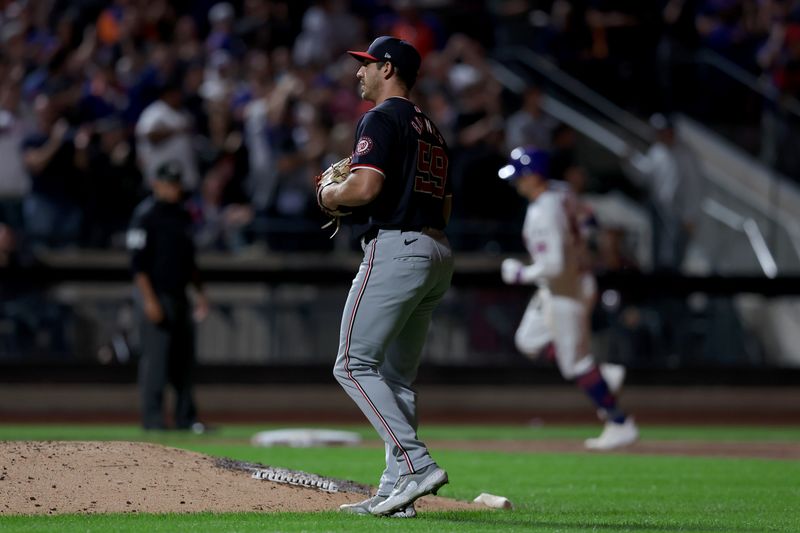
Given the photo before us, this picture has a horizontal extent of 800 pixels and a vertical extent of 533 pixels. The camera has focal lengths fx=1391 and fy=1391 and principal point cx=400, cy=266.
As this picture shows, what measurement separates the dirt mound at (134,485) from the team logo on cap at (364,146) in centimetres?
193

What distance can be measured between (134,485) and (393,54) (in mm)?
2701

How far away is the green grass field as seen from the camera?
270 inches

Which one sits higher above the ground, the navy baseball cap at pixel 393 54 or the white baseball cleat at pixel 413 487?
the navy baseball cap at pixel 393 54

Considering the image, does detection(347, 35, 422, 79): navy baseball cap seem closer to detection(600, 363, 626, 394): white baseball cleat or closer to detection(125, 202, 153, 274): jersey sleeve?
detection(600, 363, 626, 394): white baseball cleat

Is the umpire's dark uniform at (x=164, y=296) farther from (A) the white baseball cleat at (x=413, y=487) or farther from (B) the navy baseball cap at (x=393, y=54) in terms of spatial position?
(A) the white baseball cleat at (x=413, y=487)

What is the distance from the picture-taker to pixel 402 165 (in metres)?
7.17

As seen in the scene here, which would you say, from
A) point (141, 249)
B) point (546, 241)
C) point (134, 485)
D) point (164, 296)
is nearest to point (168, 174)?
point (141, 249)

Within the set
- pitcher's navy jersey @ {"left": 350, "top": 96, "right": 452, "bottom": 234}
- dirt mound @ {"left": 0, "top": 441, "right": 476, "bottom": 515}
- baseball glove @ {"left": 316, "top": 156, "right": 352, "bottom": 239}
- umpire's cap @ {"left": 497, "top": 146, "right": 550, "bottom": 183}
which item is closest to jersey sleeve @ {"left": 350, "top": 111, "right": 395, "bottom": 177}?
pitcher's navy jersey @ {"left": 350, "top": 96, "right": 452, "bottom": 234}

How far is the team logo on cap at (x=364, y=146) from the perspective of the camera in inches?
275

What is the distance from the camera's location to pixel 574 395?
703 inches

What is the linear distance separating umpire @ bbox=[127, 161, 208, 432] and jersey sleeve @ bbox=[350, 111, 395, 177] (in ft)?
24.4

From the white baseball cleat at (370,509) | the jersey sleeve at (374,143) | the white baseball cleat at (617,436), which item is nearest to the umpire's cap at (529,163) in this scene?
the white baseball cleat at (617,436)

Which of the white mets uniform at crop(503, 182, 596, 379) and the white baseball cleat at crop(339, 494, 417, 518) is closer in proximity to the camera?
the white baseball cleat at crop(339, 494, 417, 518)

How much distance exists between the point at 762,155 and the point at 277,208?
6650mm
